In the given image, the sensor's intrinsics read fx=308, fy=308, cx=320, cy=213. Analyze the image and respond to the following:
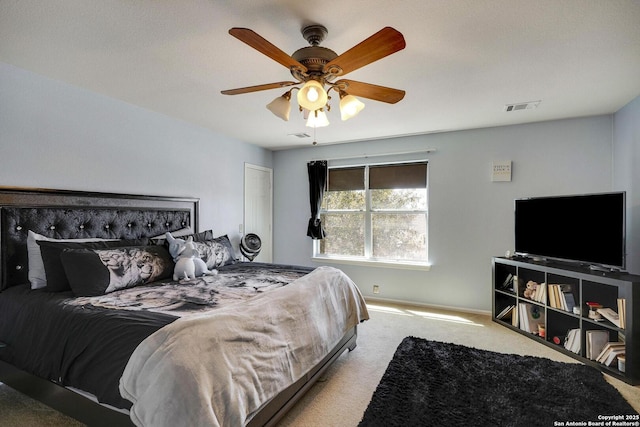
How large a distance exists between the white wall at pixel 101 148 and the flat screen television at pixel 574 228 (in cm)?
366

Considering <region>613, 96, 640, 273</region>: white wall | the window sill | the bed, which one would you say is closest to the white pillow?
the bed

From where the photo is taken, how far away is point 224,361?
1411mm

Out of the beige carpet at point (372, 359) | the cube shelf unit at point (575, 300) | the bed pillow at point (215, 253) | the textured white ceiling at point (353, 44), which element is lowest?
the beige carpet at point (372, 359)

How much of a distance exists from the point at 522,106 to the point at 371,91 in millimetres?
2051

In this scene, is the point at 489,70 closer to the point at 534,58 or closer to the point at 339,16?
the point at 534,58

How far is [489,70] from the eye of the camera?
232 cm

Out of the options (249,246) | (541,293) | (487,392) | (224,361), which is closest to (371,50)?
(224,361)

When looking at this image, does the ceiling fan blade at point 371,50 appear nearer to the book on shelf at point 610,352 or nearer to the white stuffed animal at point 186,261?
A: the white stuffed animal at point 186,261

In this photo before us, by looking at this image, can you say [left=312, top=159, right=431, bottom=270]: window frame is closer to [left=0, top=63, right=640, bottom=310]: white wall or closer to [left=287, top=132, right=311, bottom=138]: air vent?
[left=0, top=63, right=640, bottom=310]: white wall

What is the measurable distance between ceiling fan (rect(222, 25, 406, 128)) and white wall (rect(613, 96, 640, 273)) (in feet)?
8.58

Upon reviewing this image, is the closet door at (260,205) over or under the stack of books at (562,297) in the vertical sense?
over

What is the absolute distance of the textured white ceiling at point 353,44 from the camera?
64.8 inches

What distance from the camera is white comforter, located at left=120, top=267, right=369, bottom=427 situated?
4.04ft

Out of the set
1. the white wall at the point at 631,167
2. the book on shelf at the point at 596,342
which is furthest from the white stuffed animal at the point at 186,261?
the white wall at the point at 631,167
